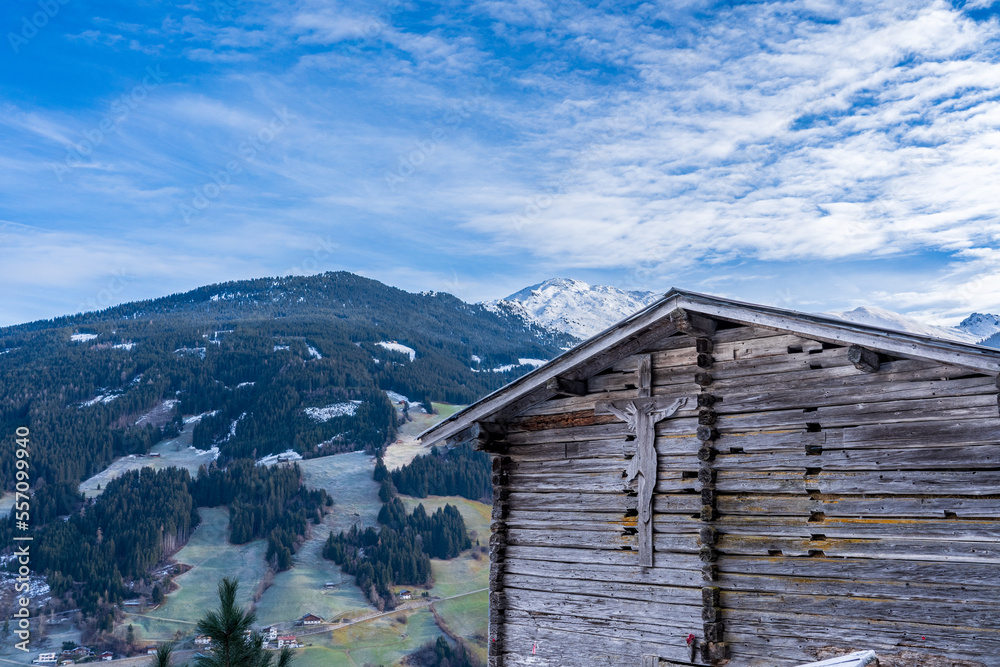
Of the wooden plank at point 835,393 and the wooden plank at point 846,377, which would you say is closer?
the wooden plank at point 835,393

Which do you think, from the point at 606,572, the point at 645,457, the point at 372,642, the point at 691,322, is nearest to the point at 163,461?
the point at 372,642

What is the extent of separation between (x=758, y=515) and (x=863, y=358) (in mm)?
2443

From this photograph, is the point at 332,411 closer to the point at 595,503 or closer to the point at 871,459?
the point at 595,503

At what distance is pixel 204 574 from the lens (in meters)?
119

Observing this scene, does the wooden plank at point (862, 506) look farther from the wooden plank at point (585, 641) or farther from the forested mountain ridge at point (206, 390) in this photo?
the forested mountain ridge at point (206, 390)

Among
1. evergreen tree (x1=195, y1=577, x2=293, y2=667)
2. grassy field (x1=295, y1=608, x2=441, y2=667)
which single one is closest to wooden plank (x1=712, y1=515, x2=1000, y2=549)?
evergreen tree (x1=195, y1=577, x2=293, y2=667)

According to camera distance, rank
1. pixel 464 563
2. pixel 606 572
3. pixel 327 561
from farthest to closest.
Answer: pixel 464 563 → pixel 327 561 → pixel 606 572

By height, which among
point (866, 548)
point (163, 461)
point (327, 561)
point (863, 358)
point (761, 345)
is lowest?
point (327, 561)

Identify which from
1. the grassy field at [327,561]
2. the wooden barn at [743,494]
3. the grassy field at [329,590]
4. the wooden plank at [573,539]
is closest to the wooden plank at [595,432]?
the wooden barn at [743,494]

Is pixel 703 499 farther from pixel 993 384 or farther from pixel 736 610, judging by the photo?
pixel 993 384

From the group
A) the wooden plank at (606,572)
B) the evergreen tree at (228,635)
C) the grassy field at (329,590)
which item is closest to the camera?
the wooden plank at (606,572)

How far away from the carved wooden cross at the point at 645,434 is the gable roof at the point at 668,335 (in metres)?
0.60

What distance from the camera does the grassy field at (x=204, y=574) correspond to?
353 feet

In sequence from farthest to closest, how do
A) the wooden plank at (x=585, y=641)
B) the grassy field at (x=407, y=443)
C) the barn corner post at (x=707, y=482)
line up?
the grassy field at (x=407, y=443) < the wooden plank at (x=585, y=641) < the barn corner post at (x=707, y=482)
